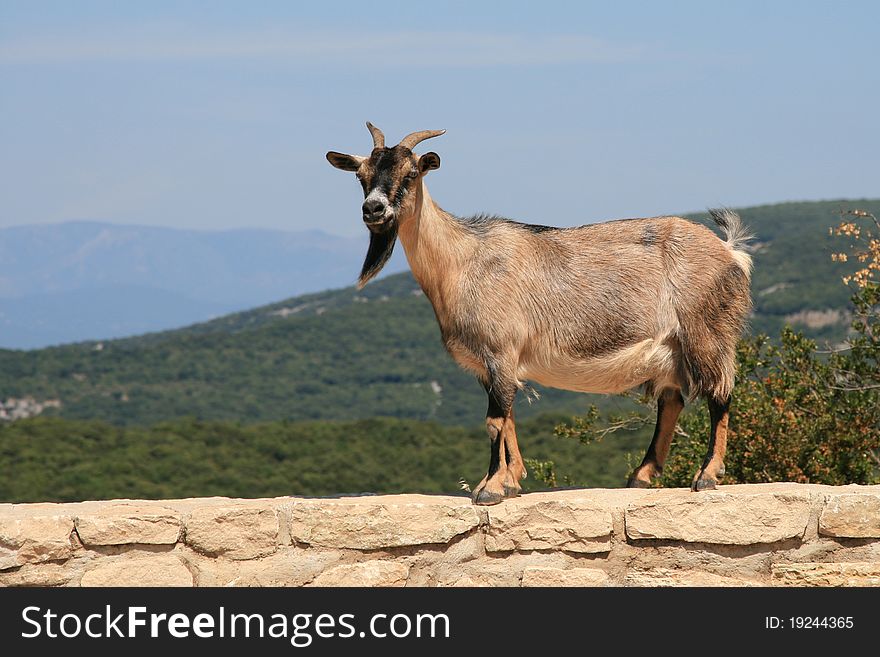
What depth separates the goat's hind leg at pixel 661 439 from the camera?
752cm

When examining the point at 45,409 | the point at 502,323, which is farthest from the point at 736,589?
the point at 45,409

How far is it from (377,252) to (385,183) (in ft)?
1.50

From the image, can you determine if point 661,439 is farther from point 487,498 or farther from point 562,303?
point 487,498

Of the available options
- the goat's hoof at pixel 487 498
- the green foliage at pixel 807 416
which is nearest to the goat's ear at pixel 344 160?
the goat's hoof at pixel 487 498

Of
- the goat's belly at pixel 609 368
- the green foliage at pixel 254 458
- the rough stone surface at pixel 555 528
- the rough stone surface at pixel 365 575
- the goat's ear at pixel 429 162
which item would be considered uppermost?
the goat's ear at pixel 429 162

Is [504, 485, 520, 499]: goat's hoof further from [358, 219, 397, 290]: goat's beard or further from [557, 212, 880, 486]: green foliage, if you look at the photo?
[557, 212, 880, 486]: green foliage

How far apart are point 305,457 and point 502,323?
22.7 m

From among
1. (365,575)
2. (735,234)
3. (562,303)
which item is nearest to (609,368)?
(562,303)

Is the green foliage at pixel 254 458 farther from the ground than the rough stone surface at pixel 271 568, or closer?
closer

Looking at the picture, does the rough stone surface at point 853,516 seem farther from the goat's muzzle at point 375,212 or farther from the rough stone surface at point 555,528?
the goat's muzzle at point 375,212

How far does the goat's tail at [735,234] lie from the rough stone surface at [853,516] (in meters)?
1.52

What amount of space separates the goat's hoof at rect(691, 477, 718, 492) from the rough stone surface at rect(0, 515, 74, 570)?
3.45m

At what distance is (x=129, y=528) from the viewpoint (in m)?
6.51


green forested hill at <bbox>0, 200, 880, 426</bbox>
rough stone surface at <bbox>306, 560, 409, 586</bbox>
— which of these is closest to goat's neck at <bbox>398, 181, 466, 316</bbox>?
rough stone surface at <bbox>306, 560, 409, 586</bbox>
